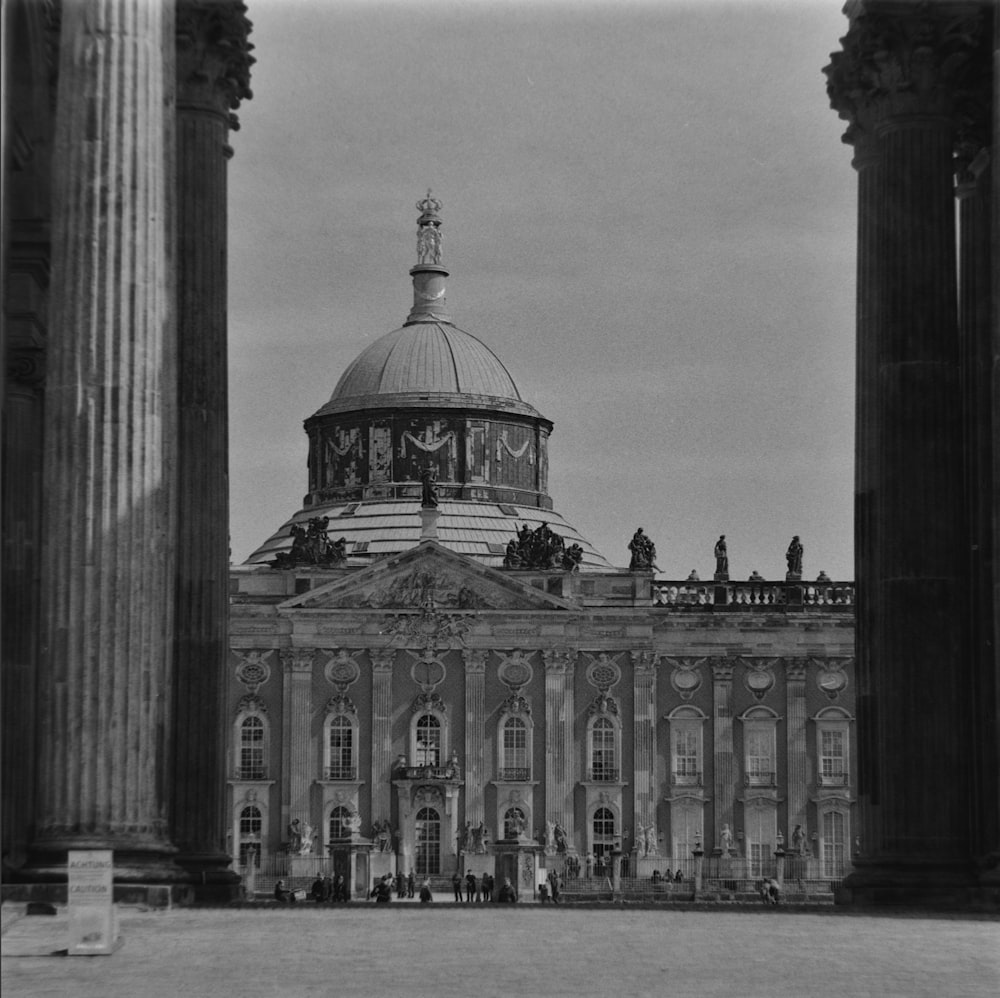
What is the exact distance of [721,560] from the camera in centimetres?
14000

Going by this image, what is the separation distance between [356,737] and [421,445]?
25.3 meters

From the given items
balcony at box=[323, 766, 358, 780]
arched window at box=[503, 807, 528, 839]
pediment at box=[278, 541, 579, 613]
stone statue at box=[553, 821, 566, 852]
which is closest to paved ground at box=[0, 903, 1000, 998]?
stone statue at box=[553, 821, 566, 852]

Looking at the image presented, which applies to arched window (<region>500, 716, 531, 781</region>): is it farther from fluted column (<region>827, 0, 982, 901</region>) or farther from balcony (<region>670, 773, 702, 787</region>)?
fluted column (<region>827, 0, 982, 901</region>)

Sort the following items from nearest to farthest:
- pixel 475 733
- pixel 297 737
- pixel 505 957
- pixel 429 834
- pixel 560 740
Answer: pixel 505 957
pixel 297 737
pixel 429 834
pixel 475 733
pixel 560 740

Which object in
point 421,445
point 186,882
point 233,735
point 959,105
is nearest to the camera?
point 186,882

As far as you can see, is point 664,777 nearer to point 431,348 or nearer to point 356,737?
point 356,737

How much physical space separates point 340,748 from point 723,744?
18331 millimetres

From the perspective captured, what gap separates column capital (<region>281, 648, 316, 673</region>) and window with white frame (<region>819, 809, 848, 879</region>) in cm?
2544

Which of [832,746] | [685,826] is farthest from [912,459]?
[832,746]

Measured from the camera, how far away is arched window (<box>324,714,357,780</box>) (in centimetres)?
13362

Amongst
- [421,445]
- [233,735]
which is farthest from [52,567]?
[421,445]

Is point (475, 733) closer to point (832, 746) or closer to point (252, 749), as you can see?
point (252, 749)

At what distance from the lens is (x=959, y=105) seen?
42219mm

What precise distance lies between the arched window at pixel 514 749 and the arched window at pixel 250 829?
11680mm
